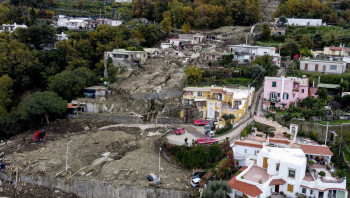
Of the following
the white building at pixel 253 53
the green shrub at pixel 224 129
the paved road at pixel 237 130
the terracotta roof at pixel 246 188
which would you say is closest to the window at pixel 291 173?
the terracotta roof at pixel 246 188

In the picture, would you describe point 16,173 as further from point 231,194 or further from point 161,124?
point 231,194

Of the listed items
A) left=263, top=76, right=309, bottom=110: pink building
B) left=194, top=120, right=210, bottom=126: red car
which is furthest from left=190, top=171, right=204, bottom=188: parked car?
left=263, top=76, right=309, bottom=110: pink building

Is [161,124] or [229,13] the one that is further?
[229,13]

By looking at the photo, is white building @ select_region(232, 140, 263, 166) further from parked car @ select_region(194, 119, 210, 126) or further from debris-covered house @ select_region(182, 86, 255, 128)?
parked car @ select_region(194, 119, 210, 126)

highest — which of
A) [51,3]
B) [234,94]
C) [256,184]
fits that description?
[51,3]

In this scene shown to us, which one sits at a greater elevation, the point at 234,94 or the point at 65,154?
the point at 234,94

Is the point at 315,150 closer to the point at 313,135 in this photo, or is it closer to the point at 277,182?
the point at 313,135

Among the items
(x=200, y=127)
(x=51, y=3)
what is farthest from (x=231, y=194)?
(x=51, y=3)

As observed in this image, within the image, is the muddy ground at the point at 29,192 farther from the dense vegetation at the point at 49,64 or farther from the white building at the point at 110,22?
the white building at the point at 110,22
